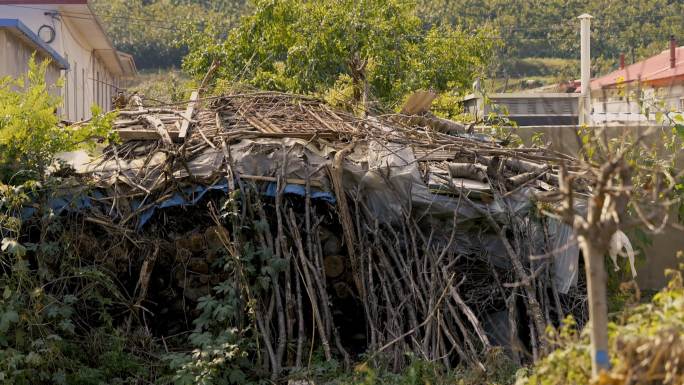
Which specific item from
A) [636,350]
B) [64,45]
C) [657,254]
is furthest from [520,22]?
[636,350]

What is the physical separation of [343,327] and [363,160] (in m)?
1.57

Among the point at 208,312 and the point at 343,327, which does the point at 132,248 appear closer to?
the point at 208,312

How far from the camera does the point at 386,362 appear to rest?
7785 millimetres

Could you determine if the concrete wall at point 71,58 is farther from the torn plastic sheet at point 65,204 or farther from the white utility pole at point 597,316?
the white utility pole at point 597,316

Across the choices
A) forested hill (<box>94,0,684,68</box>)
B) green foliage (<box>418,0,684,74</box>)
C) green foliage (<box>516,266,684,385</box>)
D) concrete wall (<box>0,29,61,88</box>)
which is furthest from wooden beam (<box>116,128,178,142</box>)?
green foliage (<box>418,0,684,74</box>)

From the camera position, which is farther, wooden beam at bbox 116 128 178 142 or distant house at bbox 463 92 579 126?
distant house at bbox 463 92 579 126

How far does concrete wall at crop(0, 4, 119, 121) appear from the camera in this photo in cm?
1944

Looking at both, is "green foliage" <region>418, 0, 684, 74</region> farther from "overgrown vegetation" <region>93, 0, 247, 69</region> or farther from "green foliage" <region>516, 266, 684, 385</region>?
"green foliage" <region>516, 266, 684, 385</region>

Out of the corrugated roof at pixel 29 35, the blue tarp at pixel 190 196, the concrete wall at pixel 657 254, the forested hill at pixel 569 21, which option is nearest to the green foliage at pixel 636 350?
the blue tarp at pixel 190 196

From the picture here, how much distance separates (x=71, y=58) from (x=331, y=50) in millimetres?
6622

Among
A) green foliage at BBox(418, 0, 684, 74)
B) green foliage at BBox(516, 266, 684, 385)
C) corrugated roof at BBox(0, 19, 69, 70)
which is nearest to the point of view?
green foliage at BBox(516, 266, 684, 385)

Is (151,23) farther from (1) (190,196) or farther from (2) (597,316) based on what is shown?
(2) (597,316)

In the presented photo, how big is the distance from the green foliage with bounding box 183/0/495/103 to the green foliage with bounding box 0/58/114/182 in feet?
27.7

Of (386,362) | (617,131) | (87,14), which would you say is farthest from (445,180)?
(87,14)
